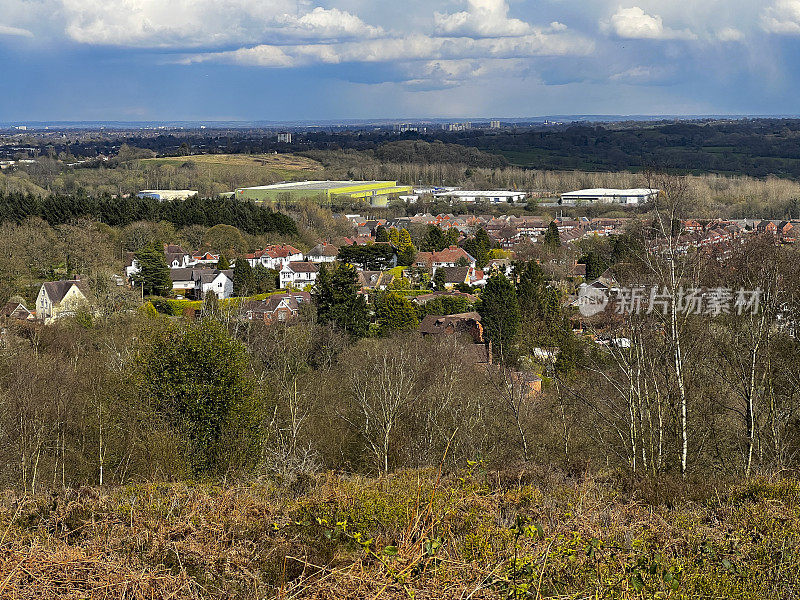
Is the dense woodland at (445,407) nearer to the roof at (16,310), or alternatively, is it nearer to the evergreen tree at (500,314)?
the evergreen tree at (500,314)

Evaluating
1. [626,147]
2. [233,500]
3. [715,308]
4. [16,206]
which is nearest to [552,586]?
[233,500]

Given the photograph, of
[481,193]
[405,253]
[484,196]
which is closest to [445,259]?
[405,253]

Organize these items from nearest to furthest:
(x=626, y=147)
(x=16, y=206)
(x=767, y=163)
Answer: (x=16, y=206)
(x=767, y=163)
(x=626, y=147)

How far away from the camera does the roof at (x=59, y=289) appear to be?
2242cm

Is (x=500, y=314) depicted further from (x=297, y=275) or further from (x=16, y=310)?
(x=16, y=310)

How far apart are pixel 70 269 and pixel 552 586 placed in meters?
28.1

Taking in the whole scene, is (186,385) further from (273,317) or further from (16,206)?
(16,206)

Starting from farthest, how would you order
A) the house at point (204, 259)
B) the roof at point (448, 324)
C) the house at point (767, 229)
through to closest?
the house at point (204, 259), the roof at point (448, 324), the house at point (767, 229)

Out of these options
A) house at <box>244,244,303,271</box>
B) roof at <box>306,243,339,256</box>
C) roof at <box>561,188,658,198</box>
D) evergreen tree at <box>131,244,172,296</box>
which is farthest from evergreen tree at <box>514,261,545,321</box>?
roof at <box>561,188,658,198</box>

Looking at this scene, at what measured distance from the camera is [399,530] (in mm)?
3834

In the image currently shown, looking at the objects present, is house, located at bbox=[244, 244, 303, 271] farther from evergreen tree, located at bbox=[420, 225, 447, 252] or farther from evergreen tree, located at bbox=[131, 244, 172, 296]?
evergreen tree, located at bbox=[420, 225, 447, 252]

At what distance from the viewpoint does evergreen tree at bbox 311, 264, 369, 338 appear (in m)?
19.2

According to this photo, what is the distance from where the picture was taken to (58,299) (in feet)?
73.5

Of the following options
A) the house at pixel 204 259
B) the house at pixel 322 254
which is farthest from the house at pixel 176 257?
the house at pixel 322 254
